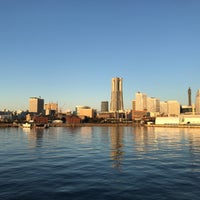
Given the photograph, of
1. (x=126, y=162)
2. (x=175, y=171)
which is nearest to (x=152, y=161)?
(x=126, y=162)

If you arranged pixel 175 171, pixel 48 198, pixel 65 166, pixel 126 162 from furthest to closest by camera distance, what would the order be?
1. pixel 126 162
2. pixel 65 166
3. pixel 175 171
4. pixel 48 198

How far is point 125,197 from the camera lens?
79.0ft

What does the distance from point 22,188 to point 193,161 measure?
30.2m

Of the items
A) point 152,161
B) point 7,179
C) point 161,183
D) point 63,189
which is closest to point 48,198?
point 63,189

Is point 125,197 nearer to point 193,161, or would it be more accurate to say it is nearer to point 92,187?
point 92,187

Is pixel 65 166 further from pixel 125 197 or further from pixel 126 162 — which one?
pixel 125 197

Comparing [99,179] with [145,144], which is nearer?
[99,179]

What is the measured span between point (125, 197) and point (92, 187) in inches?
186

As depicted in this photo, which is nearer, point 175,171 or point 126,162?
point 175,171

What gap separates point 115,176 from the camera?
32.6 meters

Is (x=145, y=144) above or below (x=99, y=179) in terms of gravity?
below

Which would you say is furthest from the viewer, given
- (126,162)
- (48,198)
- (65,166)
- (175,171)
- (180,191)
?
(126,162)

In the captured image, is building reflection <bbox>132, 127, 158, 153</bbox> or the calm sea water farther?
building reflection <bbox>132, 127, 158, 153</bbox>

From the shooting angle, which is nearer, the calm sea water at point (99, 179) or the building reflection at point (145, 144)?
the calm sea water at point (99, 179)
